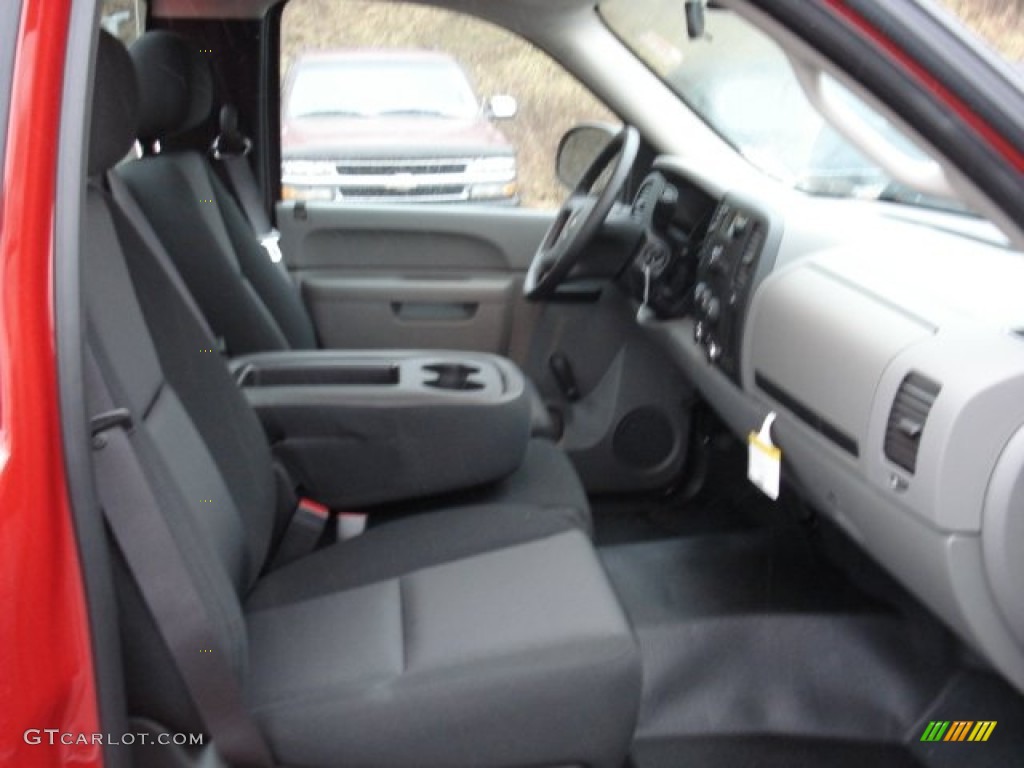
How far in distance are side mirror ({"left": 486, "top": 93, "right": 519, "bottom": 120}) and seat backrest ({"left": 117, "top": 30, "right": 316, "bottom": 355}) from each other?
0.67 metres

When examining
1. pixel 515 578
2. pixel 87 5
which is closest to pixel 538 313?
pixel 515 578

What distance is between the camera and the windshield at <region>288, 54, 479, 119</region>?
9.56ft

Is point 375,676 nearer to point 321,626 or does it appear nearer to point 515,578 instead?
point 321,626

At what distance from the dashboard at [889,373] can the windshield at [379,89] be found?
0.90 meters

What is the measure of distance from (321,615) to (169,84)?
976mm

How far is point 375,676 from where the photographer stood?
55.2 inches

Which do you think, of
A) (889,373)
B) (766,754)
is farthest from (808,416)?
(766,754)

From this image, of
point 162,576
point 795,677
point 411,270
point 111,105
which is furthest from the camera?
point 411,270

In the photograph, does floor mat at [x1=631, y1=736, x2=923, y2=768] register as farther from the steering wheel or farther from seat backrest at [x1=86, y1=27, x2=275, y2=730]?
the steering wheel

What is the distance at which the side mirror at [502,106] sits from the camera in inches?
117

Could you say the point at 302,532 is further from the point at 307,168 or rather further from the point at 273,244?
the point at 307,168

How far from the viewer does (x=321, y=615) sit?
158 centimetres

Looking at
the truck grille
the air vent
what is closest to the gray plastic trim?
the air vent

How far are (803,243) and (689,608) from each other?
712 mm
